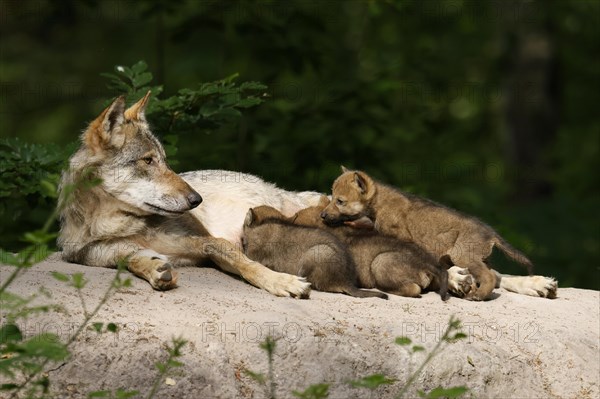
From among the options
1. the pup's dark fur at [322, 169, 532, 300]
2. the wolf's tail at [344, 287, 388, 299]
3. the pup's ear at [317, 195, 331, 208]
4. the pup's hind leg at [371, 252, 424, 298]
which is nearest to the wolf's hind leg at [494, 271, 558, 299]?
the pup's dark fur at [322, 169, 532, 300]

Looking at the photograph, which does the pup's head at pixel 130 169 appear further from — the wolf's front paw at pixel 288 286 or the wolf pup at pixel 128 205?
the wolf's front paw at pixel 288 286

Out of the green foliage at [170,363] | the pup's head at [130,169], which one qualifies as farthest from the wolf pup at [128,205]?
the green foliage at [170,363]

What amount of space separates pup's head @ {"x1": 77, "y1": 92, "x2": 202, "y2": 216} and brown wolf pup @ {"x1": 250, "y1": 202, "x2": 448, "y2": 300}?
1.17m

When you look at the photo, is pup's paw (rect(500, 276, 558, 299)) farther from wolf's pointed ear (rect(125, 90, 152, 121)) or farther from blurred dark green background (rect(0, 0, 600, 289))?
wolf's pointed ear (rect(125, 90, 152, 121))

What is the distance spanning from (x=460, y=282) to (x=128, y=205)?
2.34m

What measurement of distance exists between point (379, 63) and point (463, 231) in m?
4.69

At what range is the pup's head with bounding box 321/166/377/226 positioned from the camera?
695 cm

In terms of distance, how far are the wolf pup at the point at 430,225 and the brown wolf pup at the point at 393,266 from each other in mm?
242

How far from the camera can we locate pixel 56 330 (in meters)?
4.74

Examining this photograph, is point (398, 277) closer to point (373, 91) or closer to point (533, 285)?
point (533, 285)

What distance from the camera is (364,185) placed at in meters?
6.98

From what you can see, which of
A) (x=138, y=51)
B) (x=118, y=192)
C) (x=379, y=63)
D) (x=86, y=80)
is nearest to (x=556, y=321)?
(x=118, y=192)

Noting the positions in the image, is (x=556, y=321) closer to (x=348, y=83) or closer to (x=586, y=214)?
(x=348, y=83)

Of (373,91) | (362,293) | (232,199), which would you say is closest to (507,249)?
(362,293)
